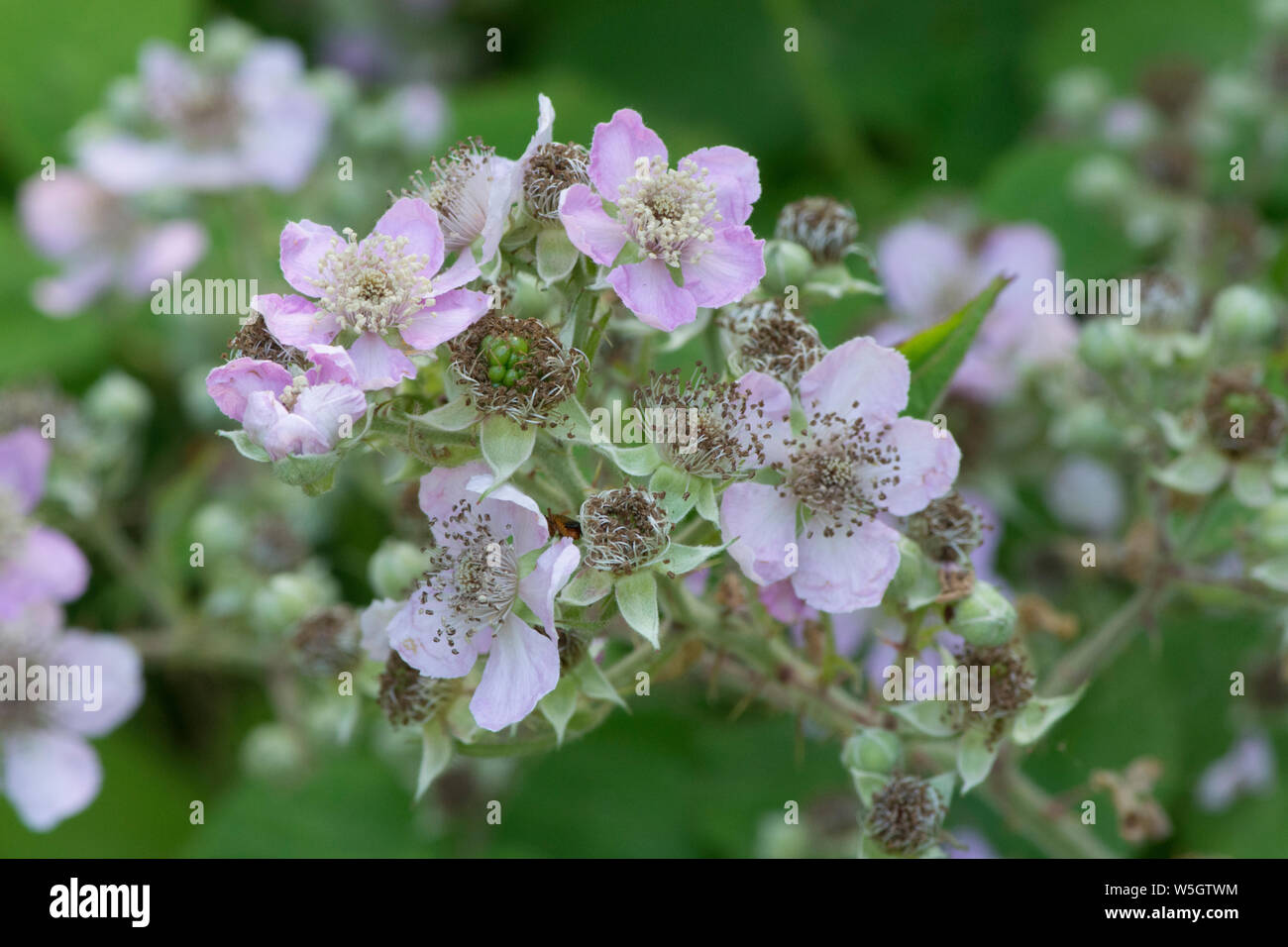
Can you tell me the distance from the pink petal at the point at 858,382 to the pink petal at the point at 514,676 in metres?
0.50

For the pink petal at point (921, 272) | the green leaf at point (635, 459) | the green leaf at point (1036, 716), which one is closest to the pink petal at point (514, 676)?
the green leaf at point (635, 459)

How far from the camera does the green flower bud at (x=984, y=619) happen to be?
1.77 meters

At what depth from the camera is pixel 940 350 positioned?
5.87 feet

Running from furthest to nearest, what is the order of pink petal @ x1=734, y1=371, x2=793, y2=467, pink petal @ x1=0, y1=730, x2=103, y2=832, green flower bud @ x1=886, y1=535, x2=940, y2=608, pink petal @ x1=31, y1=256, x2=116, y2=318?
pink petal @ x1=31, y1=256, x2=116, y2=318 → pink petal @ x1=0, y1=730, x2=103, y2=832 → green flower bud @ x1=886, y1=535, x2=940, y2=608 → pink petal @ x1=734, y1=371, x2=793, y2=467

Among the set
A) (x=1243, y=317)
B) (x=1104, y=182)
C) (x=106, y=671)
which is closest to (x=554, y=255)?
(x=1243, y=317)

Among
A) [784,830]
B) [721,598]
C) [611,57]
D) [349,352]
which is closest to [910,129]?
[611,57]

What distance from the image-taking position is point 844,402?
175cm

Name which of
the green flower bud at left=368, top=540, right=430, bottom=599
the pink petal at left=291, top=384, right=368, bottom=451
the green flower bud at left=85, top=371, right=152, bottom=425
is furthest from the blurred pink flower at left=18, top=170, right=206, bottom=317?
the pink petal at left=291, top=384, right=368, bottom=451

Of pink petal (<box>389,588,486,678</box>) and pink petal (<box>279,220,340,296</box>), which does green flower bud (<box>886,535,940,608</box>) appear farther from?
pink petal (<box>279,220,340,296</box>)

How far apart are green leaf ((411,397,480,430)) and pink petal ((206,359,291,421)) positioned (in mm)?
170

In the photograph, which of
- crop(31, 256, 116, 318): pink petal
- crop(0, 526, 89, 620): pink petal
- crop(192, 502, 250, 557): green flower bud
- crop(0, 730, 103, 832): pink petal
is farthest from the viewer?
crop(31, 256, 116, 318): pink petal

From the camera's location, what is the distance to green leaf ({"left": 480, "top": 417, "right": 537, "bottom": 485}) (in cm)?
154

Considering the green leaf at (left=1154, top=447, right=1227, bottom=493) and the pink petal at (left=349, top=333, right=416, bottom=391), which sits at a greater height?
the pink petal at (left=349, top=333, right=416, bottom=391)

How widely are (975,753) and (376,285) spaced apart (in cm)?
106
